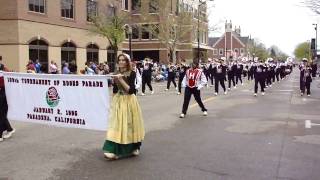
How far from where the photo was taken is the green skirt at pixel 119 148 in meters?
8.40

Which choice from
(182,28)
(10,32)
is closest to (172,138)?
(10,32)

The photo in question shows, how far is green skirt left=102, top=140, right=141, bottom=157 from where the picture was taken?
27.5 feet

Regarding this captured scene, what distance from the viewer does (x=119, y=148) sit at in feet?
→ 27.9

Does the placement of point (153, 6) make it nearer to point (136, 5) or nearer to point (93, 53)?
point (136, 5)

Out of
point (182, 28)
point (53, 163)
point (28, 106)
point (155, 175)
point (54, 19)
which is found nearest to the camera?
point (155, 175)

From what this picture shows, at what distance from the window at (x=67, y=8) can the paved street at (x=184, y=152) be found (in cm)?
2932

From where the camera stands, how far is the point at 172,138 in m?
10.8

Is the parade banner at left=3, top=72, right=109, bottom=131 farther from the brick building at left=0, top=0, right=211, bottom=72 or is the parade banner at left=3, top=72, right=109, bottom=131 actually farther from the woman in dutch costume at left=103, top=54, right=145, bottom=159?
the brick building at left=0, top=0, right=211, bottom=72

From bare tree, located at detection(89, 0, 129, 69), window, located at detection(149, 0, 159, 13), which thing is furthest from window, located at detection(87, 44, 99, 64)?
window, located at detection(149, 0, 159, 13)

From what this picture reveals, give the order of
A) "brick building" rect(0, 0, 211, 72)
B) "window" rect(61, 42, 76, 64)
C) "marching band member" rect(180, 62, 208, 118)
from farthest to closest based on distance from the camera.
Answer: "window" rect(61, 42, 76, 64) < "brick building" rect(0, 0, 211, 72) < "marching band member" rect(180, 62, 208, 118)

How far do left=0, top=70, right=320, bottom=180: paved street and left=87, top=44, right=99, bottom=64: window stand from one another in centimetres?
3251

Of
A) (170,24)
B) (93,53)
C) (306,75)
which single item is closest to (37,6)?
(93,53)

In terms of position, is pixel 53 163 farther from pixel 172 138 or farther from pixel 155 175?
pixel 172 138

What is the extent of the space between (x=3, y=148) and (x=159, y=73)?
32.9m
